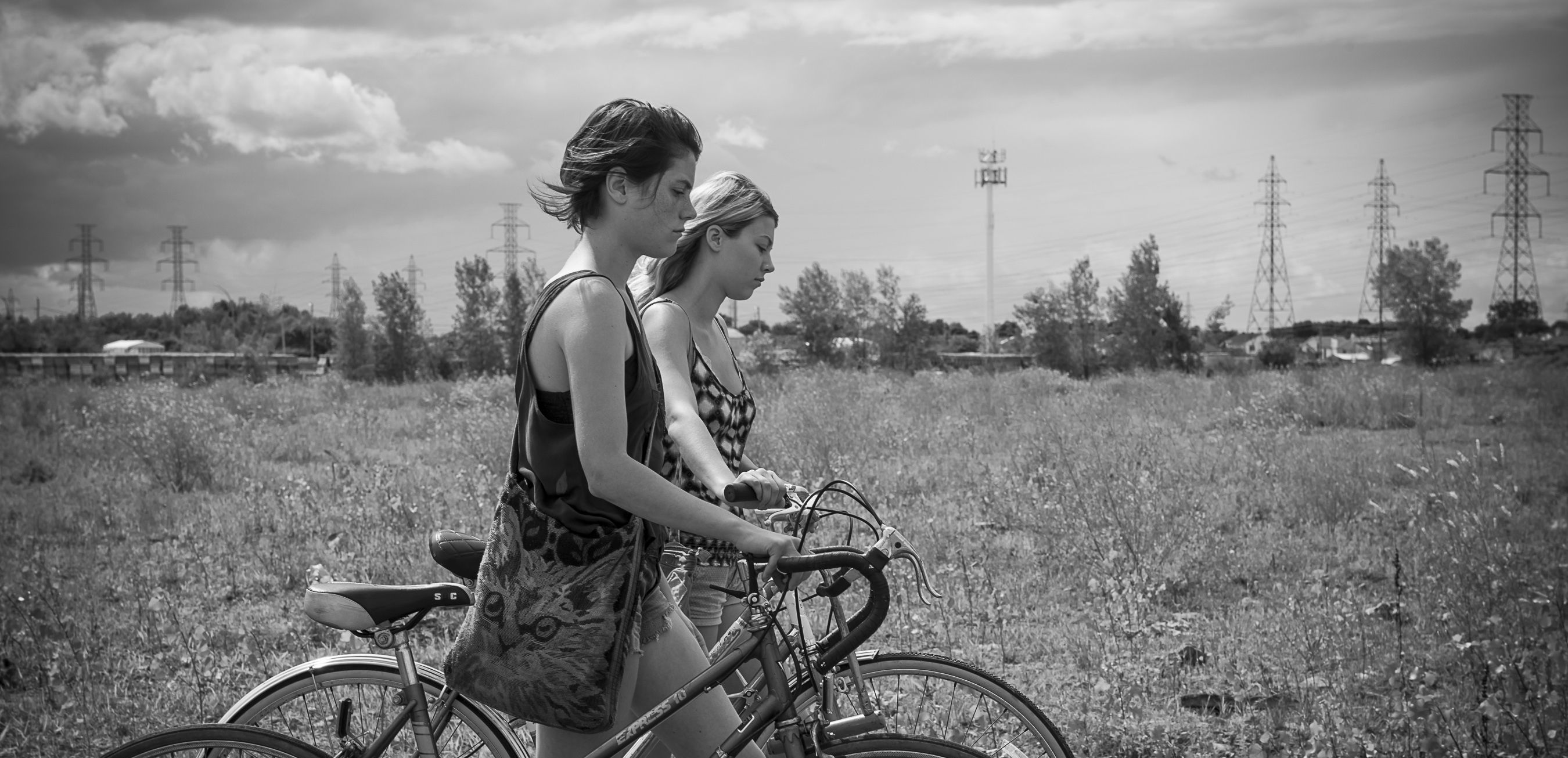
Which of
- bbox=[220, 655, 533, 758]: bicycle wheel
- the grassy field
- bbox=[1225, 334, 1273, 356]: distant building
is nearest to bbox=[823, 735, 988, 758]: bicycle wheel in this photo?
bbox=[220, 655, 533, 758]: bicycle wheel

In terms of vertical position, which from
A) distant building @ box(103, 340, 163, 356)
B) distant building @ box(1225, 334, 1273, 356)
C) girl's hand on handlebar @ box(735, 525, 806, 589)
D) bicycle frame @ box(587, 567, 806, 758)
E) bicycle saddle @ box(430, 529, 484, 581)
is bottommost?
bicycle frame @ box(587, 567, 806, 758)

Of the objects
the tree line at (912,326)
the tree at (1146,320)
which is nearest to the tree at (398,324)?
the tree line at (912,326)

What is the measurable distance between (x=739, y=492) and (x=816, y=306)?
75.2m

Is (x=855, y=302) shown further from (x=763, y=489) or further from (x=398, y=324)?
(x=763, y=489)

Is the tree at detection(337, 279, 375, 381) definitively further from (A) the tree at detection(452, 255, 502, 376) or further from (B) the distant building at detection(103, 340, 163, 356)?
(B) the distant building at detection(103, 340, 163, 356)

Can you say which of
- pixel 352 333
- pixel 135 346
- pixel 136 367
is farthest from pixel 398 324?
pixel 135 346

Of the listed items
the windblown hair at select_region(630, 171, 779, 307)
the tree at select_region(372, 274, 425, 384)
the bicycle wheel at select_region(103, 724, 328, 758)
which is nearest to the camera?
the bicycle wheel at select_region(103, 724, 328, 758)

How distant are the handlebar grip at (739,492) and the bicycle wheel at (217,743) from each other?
1.05m

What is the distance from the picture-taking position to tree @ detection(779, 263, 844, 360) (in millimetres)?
74625

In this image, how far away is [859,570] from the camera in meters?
2.00

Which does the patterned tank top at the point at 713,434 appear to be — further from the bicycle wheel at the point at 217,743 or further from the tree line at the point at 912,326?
the tree line at the point at 912,326

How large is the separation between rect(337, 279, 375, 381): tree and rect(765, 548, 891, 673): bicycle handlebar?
72665mm

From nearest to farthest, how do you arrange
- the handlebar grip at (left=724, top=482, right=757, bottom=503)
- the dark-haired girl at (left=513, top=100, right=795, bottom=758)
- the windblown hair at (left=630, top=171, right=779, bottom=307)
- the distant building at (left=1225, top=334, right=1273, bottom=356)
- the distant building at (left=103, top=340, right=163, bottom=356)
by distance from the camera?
the dark-haired girl at (left=513, top=100, right=795, bottom=758) → the handlebar grip at (left=724, top=482, right=757, bottom=503) → the windblown hair at (left=630, top=171, right=779, bottom=307) → the distant building at (left=1225, top=334, right=1273, bottom=356) → the distant building at (left=103, top=340, right=163, bottom=356)

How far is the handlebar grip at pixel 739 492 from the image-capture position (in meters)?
2.02
